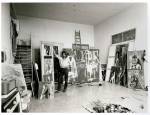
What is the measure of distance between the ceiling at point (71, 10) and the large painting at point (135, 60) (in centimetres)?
166

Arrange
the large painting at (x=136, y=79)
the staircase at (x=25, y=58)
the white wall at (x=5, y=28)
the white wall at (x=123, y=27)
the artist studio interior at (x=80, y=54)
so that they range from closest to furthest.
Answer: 1. the white wall at (x=5, y=28)
2. the artist studio interior at (x=80, y=54)
3. the large painting at (x=136, y=79)
4. the white wall at (x=123, y=27)
5. the staircase at (x=25, y=58)

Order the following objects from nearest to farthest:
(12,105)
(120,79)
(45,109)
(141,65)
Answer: (12,105) < (45,109) < (141,65) < (120,79)

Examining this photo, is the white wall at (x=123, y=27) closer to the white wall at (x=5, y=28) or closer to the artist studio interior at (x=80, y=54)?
the artist studio interior at (x=80, y=54)

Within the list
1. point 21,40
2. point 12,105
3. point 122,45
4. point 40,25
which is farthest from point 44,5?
point 12,105

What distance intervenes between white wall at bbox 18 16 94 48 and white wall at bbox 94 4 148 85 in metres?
0.62

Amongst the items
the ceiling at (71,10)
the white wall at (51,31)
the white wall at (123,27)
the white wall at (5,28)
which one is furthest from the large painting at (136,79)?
the white wall at (5,28)

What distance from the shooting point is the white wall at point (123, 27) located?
3937mm

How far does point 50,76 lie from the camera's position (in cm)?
423

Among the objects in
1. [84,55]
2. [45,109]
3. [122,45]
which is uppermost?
[122,45]

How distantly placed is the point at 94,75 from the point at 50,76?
2059 mm

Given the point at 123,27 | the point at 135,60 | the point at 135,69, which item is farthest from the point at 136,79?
the point at 123,27

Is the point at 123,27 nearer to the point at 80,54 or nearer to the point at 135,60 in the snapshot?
the point at 135,60

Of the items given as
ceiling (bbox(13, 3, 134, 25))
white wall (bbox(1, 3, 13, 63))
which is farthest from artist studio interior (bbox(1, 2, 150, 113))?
white wall (bbox(1, 3, 13, 63))

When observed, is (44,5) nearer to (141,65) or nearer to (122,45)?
(122,45)
